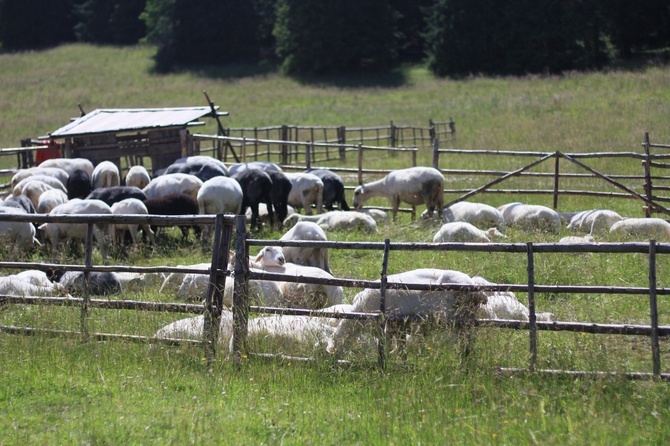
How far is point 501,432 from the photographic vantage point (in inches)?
198

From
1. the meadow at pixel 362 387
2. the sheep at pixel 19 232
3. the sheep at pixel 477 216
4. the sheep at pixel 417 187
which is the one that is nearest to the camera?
the meadow at pixel 362 387

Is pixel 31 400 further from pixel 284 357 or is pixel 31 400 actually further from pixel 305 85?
pixel 305 85

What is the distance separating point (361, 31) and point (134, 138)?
121 feet

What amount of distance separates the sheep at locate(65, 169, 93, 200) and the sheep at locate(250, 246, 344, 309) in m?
7.35

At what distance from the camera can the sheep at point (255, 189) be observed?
15070 mm

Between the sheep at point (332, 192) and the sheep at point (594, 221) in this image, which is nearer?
the sheep at point (594, 221)

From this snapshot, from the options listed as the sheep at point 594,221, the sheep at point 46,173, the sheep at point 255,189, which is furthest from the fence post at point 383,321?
the sheep at point 46,173

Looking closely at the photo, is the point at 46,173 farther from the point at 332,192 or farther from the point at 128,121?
the point at 332,192

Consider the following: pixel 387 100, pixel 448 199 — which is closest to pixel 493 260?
pixel 448 199

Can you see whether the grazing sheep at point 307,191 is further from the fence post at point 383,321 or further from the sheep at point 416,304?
the fence post at point 383,321

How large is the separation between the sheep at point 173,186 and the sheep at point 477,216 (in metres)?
4.47

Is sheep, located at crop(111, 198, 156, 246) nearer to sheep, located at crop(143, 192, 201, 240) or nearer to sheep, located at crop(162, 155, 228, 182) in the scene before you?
sheep, located at crop(143, 192, 201, 240)

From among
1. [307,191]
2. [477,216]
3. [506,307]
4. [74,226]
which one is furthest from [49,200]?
[506,307]

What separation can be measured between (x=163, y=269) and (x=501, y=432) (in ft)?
12.2
